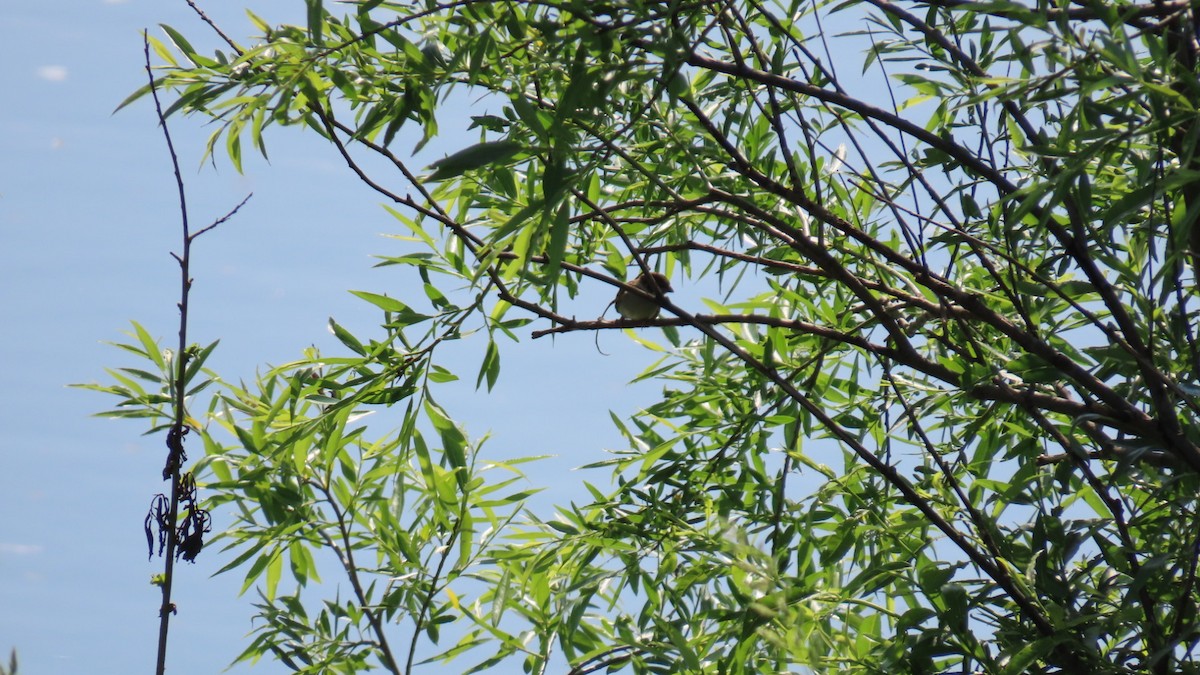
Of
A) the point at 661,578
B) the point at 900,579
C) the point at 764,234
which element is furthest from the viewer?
the point at 764,234

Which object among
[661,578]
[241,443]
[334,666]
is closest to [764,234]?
[661,578]

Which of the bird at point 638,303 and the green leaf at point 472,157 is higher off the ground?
the bird at point 638,303

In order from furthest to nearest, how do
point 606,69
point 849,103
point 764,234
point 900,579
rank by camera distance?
point 764,234
point 900,579
point 849,103
point 606,69

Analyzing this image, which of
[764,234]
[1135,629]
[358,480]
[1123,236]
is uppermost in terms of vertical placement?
[764,234]

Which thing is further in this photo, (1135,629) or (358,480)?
(358,480)

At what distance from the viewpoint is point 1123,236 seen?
6.40ft

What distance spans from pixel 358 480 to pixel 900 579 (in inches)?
41.8

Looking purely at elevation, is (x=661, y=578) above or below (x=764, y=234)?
below

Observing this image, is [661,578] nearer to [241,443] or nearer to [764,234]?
[764,234]

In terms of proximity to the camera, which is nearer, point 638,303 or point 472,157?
point 472,157

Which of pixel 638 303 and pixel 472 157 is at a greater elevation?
pixel 638 303

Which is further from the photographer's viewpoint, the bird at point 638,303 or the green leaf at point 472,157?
the bird at point 638,303

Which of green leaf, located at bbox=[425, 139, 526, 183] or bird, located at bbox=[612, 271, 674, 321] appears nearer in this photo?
green leaf, located at bbox=[425, 139, 526, 183]

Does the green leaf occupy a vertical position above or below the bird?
below
